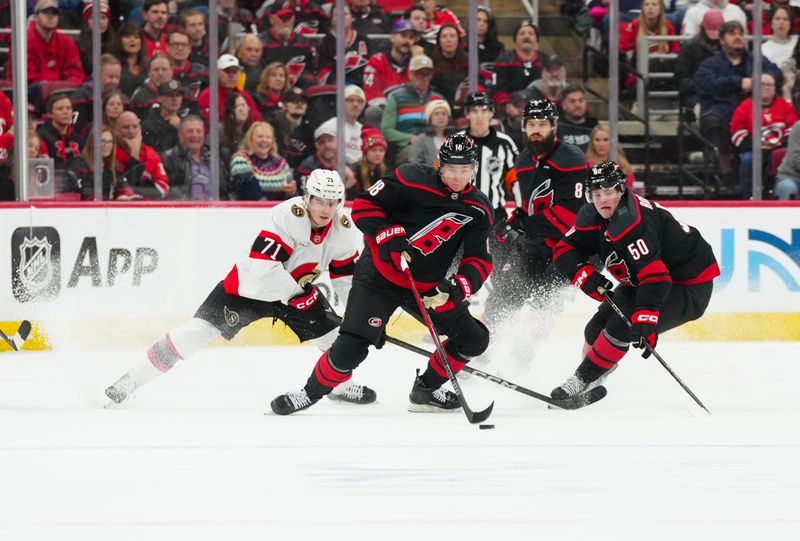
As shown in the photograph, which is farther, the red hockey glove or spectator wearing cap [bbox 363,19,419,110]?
spectator wearing cap [bbox 363,19,419,110]

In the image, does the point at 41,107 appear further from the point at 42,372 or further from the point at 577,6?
the point at 577,6

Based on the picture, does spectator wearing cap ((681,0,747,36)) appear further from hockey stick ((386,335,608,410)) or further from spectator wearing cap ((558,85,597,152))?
hockey stick ((386,335,608,410))

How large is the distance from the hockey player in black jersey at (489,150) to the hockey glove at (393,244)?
1.66m

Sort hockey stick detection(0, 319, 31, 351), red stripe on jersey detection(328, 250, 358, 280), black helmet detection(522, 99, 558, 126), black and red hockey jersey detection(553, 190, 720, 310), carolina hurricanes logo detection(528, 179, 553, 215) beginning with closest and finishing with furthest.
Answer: black and red hockey jersey detection(553, 190, 720, 310) → red stripe on jersey detection(328, 250, 358, 280) → black helmet detection(522, 99, 558, 126) → carolina hurricanes logo detection(528, 179, 553, 215) → hockey stick detection(0, 319, 31, 351)

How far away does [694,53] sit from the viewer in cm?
753

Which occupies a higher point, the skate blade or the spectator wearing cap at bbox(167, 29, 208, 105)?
the spectator wearing cap at bbox(167, 29, 208, 105)

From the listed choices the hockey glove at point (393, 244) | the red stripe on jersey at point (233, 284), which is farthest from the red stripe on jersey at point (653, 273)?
the red stripe on jersey at point (233, 284)

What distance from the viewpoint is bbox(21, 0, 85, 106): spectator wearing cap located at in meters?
7.15

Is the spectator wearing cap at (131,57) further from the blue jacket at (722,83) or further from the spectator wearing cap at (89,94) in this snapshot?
the blue jacket at (722,83)

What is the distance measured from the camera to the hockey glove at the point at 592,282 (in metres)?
4.94

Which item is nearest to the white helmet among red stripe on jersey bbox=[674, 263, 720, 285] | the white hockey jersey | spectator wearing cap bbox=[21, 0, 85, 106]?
the white hockey jersey

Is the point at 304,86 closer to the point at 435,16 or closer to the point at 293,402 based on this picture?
the point at 435,16

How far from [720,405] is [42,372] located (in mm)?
3074

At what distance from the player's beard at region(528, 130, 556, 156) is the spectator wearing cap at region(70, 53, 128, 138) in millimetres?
2692
